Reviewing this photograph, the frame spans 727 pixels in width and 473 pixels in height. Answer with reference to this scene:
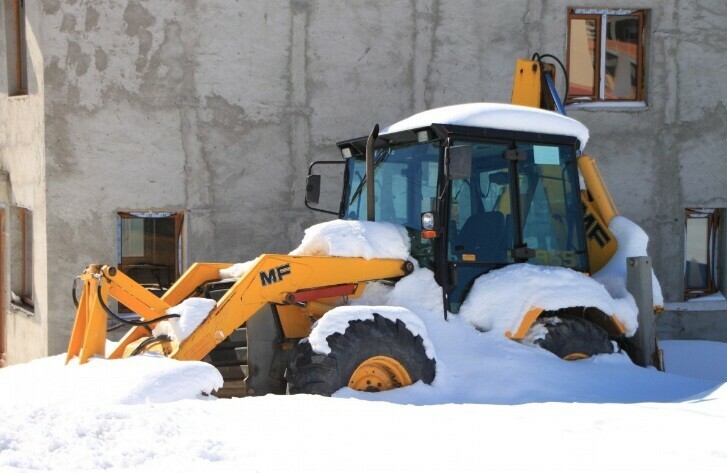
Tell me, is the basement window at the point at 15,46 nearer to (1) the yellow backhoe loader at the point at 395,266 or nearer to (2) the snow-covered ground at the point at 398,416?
(1) the yellow backhoe loader at the point at 395,266

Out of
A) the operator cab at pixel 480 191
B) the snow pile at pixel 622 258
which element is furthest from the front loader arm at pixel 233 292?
the snow pile at pixel 622 258

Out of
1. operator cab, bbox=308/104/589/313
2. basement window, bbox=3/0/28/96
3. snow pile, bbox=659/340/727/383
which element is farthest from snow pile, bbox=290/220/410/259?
basement window, bbox=3/0/28/96

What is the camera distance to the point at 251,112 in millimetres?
11570

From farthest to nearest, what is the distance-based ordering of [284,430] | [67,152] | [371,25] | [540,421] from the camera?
[371,25] < [67,152] < [540,421] < [284,430]

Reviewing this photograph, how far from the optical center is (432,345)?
22.7 ft

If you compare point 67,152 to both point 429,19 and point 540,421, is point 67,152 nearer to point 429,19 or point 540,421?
point 429,19

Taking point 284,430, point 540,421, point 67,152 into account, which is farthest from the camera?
point 67,152

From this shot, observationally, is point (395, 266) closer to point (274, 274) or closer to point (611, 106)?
point (274, 274)

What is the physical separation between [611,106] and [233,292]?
6876mm

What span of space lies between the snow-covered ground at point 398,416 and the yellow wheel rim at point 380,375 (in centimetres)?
11

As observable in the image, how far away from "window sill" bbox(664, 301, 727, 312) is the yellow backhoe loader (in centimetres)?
405

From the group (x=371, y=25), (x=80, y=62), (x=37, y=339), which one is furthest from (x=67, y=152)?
(x=371, y=25)

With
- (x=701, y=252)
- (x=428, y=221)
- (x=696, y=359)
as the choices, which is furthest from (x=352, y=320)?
(x=701, y=252)

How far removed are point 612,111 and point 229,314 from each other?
6948mm
